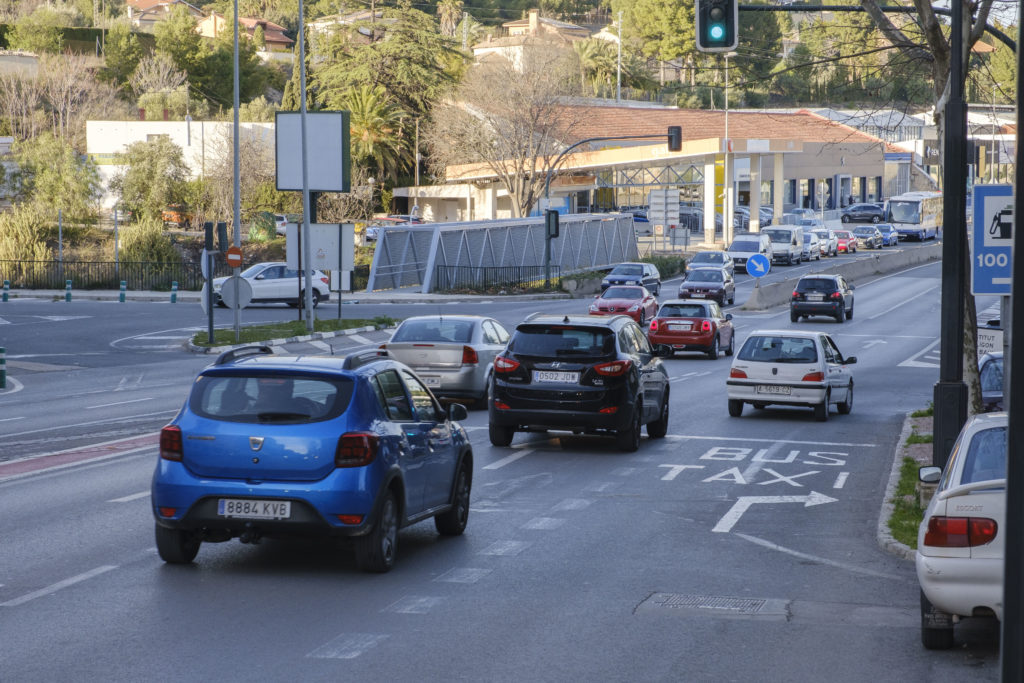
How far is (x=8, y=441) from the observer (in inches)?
735

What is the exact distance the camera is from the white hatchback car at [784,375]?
2309 cm

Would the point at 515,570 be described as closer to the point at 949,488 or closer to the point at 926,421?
the point at 949,488

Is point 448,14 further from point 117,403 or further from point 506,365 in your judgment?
point 506,365

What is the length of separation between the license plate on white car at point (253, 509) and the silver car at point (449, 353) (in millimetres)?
11907

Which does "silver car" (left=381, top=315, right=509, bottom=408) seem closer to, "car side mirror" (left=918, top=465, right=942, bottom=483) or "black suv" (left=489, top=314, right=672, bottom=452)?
"black suv" (left=489, top=314, right=672, bottom=452)

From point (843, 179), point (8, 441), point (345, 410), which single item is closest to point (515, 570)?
point (345, 410)

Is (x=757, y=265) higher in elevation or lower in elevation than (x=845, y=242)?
lower

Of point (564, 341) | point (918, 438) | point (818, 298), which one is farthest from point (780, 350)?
point (818, 298)

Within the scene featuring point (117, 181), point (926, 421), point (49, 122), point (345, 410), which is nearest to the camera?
point (345, 410)

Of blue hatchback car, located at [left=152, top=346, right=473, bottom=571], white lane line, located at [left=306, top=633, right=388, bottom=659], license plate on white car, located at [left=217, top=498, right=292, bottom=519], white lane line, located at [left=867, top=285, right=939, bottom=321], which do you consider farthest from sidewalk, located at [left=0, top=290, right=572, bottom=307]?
white lane line, located at [left=306, top=633, right=388, bottom=659]

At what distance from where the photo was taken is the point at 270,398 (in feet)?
32.4

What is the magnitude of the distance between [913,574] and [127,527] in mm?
6612

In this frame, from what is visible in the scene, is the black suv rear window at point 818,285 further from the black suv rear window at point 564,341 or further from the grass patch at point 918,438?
the black suv rear window at point 564,341

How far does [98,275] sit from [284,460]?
49.9 m
